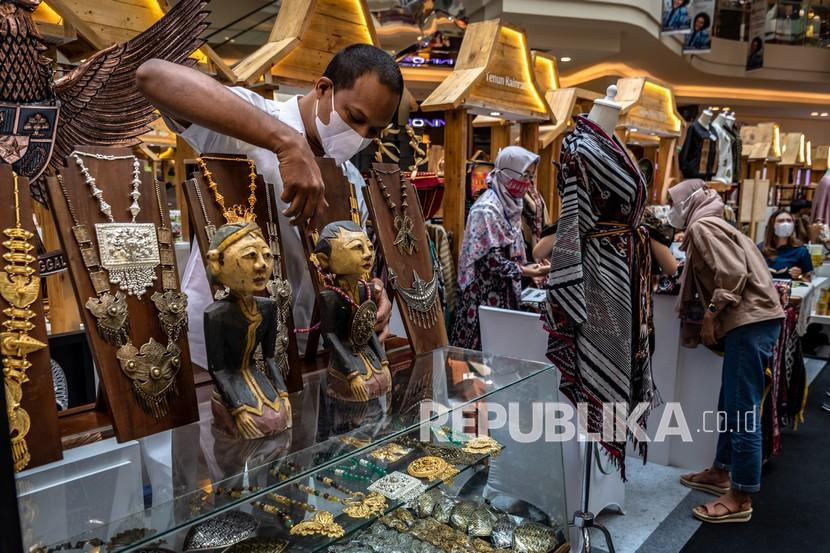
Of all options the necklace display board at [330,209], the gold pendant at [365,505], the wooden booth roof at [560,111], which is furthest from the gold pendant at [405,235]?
the wooden booth roof at [560,111]

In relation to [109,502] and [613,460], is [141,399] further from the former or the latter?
[613,460]

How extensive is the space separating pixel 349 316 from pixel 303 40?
2361 mm

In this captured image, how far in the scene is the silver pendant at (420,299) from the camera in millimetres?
1706

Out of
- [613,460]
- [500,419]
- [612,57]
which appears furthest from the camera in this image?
[612,57]

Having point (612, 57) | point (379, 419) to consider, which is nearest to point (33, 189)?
point (379, 419)

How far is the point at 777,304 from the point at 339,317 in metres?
2.36

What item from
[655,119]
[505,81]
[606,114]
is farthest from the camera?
[655,119]

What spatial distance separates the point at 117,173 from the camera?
4.00 feet

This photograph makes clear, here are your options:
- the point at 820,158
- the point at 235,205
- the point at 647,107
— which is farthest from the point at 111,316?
the point at 820,158

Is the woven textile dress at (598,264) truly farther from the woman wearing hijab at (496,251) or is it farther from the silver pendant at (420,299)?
the woman wearing hijab at (496,251)

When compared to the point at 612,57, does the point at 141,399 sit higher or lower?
lower

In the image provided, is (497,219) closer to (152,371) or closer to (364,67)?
(364,67)

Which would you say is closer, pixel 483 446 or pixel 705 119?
pixel 483 446

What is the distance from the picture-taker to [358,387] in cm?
138
